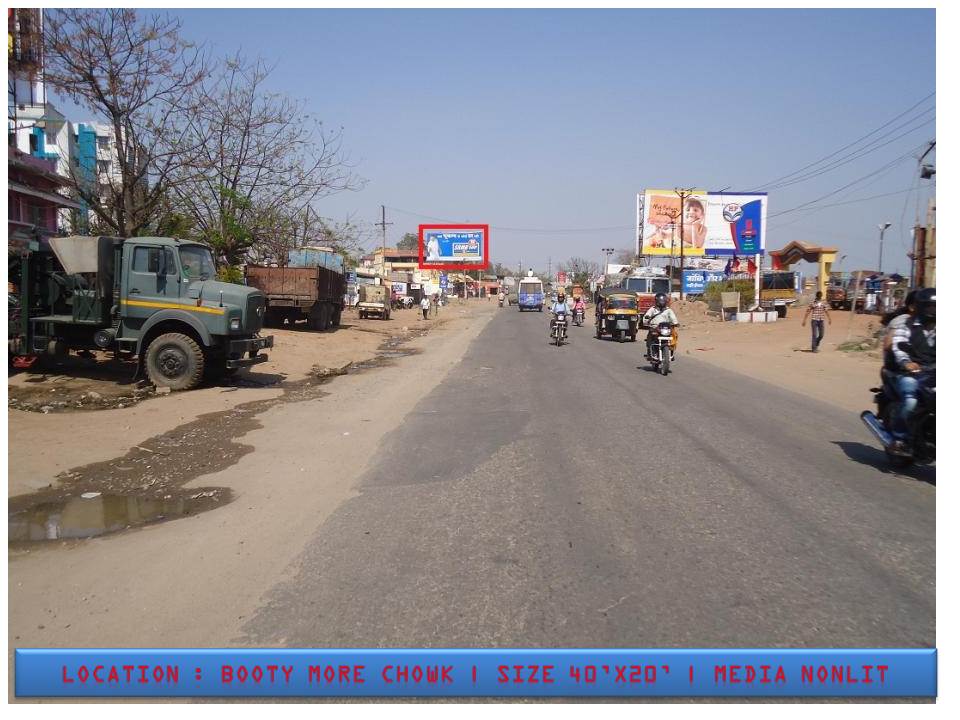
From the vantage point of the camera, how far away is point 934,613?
3.77 m

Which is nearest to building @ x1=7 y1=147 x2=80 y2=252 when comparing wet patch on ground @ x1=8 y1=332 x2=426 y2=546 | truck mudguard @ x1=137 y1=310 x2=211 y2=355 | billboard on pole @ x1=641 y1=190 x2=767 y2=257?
truck mudguard @ x1=137 y1=310 x2=211 y2=355

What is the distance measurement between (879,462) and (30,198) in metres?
36.0

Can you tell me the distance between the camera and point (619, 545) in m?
4.70

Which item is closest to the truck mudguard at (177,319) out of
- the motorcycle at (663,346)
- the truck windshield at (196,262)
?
the truck windshield at (196,262)

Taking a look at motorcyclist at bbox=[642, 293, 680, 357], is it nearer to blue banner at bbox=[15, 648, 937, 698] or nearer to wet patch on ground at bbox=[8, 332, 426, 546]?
wet patch on ground at bbox=[8, 332, 426, 546]

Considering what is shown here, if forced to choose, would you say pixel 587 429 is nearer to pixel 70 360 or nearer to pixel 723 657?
pixel 723 657

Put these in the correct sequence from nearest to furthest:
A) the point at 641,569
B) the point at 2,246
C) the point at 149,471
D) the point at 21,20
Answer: the point at 641,569, the point at 2,246, the point at 149,471, the point at 21,20

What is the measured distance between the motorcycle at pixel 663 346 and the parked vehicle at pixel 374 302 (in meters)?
26.9

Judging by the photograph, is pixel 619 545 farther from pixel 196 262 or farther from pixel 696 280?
pixel 696 280

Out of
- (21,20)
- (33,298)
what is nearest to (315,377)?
(33,298)

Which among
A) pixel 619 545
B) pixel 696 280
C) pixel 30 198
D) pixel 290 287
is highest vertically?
pixel 30 198

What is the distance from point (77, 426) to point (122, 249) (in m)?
4.64

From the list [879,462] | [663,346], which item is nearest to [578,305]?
[663,346]

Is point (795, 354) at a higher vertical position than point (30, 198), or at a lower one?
lower
